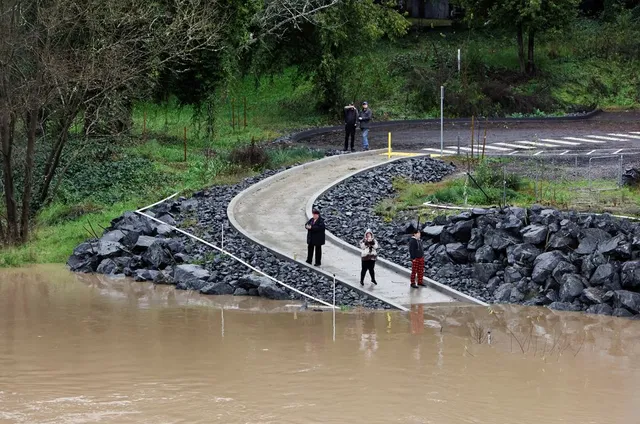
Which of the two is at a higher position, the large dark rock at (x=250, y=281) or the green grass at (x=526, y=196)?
the green grass at (x=526, y=196)

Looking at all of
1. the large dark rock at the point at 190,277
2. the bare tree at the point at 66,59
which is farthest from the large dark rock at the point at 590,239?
the bare tree at the point at 66,59

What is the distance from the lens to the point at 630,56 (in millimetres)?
50812

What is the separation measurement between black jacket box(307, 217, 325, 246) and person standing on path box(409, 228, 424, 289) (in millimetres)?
2155

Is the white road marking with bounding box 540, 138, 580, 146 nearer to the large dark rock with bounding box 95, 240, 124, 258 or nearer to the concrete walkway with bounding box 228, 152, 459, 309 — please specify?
the concrete walkway with bounding box 228, 152, 459, 309

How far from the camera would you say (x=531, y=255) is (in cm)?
2372

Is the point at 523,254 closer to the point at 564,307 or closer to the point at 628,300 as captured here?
the point at 564,307

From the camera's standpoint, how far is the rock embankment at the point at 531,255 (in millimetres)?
22453

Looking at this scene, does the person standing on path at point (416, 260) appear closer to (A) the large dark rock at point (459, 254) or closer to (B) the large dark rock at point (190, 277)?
(A) the large dark rock at point (459, 254)

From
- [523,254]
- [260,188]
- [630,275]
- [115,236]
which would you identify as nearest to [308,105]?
[260,188]

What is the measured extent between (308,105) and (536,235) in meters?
24.1

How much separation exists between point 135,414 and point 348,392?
3428 millimetres

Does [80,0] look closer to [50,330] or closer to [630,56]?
[50,330]

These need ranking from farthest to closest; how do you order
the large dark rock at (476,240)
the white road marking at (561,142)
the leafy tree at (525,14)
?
1. the leafy tree at (525,14)
2. the white road marking at (561,142)
3. the large dark rock at (476,240)

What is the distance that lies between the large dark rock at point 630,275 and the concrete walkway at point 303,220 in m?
3.58
